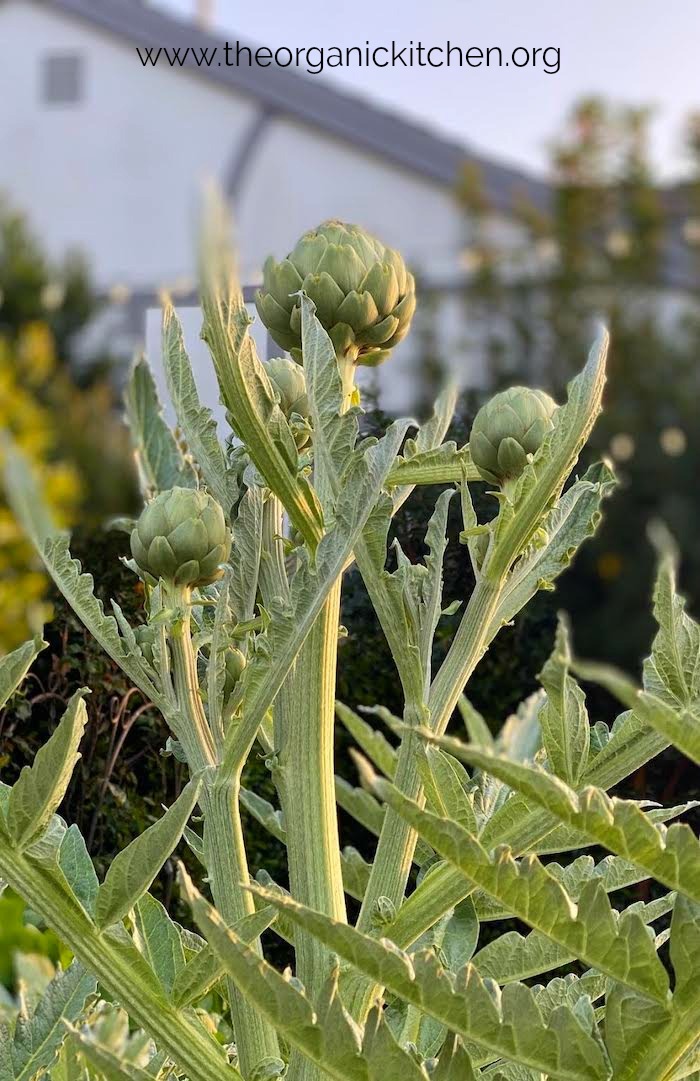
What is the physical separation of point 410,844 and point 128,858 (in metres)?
0.11

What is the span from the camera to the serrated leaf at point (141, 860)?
1.21 ft

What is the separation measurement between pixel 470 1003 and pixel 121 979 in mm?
118

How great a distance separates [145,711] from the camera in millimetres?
799

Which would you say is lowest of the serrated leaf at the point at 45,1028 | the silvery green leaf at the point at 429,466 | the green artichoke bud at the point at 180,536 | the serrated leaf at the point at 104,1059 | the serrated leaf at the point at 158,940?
the serrated leaf at the point at 45,1028

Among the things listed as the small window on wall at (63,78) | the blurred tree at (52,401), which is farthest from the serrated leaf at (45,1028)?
the small window on wall at (63,78)

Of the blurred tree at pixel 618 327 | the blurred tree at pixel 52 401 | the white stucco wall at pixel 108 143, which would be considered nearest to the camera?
the blurred tree at pixel 52 401

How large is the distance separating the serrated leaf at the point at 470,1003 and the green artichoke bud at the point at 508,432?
16 centimetres

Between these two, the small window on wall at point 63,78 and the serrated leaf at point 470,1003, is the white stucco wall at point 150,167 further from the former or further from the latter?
the serrated leaf at point 470,1003

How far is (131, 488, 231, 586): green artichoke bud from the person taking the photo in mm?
412

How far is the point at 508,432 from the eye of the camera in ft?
1.37

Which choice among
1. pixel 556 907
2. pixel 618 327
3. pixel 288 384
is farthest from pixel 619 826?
pixel 618 327

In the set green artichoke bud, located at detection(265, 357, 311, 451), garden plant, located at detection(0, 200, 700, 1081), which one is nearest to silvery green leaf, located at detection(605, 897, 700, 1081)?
garden plant, located at detection(0, 200, 700, 1081)

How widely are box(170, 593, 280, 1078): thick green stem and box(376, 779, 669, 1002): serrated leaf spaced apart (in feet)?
0.32

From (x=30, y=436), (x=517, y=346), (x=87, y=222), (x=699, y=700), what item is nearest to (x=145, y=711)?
(x=699, y=700)
